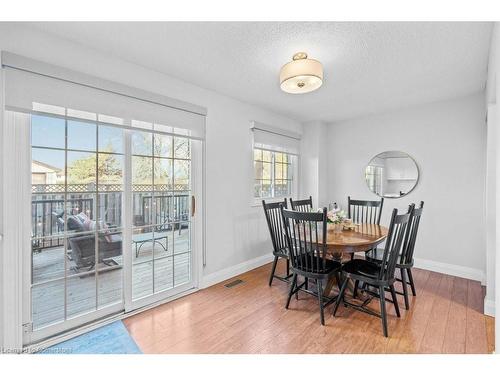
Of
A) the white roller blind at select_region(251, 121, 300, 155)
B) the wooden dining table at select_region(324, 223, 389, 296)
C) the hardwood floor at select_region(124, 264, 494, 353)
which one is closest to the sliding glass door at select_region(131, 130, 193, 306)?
the hardwood floor at select_region(124, 264, 494, 353)

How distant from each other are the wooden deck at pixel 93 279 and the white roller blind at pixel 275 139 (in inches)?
68.9

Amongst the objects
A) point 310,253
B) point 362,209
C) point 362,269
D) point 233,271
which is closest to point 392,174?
point 362,209

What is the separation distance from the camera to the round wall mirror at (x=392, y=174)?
12.4 ft

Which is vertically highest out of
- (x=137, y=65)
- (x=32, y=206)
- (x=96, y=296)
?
(x=137, y=65)

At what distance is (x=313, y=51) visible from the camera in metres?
2.18

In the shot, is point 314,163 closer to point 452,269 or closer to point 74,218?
point 452,269

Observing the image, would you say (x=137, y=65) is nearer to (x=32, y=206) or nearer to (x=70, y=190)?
(x=70, y=190)

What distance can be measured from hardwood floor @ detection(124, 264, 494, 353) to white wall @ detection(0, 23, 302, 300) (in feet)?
2.29

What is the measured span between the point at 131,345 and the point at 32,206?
1.32 metres

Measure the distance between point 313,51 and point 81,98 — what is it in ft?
6.53

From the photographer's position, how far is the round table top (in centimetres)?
229

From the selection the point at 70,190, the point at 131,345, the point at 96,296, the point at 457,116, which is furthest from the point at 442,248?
the point at 70,190

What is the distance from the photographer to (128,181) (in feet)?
8.01

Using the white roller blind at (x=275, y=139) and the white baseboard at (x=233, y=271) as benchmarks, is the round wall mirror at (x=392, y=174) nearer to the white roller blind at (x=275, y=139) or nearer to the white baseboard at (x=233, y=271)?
the white roller blind at (x=275, y=139)
